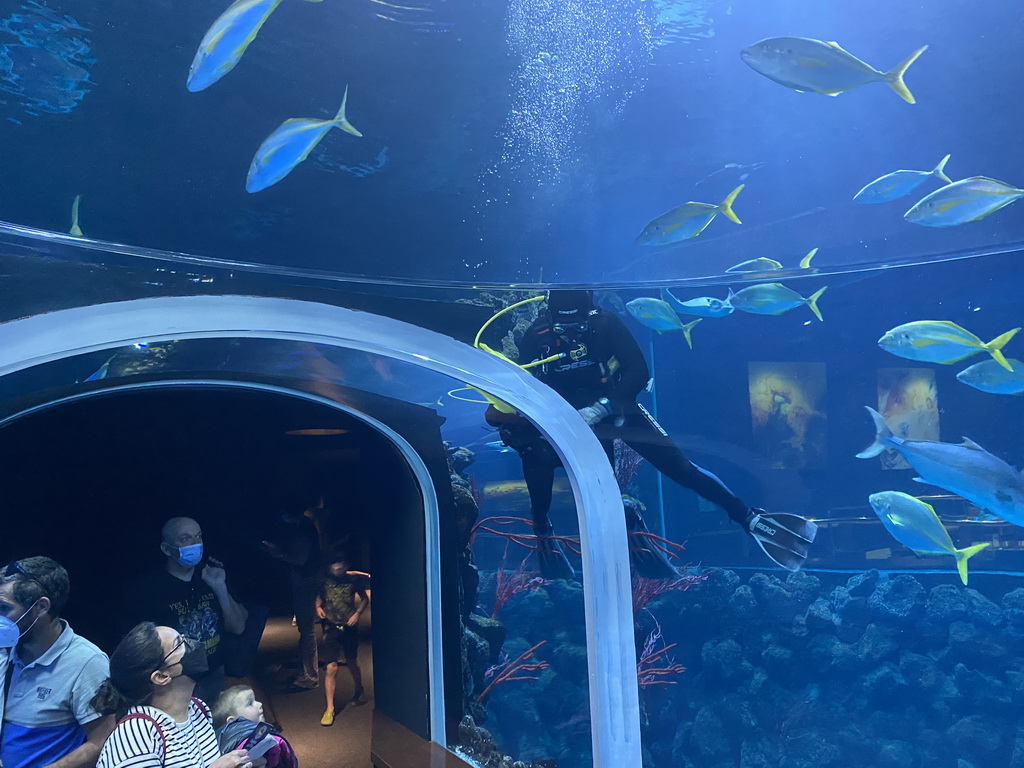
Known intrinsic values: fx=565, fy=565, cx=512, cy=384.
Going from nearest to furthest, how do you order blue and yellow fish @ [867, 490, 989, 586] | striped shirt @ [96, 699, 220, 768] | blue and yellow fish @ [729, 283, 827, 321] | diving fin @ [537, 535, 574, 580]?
striped shirt @ [96, 699, 220, 768] → blue and yellow fish @ [867, 490, 989, 586] → blue and yellow fish @ [729, 283, 827, 321] → diving fin @ [537, 535, 574, 580]

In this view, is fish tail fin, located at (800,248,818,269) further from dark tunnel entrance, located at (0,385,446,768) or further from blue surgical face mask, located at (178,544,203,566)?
blue surgical face mask, located at (178,544,203,566)

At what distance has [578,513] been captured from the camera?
4.05 metres

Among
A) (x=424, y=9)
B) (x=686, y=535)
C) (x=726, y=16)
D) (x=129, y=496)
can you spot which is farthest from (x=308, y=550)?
(x=726, y=16)

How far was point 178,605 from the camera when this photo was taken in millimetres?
3779

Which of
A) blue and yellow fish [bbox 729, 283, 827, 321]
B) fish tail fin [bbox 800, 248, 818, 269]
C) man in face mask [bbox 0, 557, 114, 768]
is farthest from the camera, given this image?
fish tail fin [bbox 800, 248, 818, 269]

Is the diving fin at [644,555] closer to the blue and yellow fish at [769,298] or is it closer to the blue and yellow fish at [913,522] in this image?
the blue and yellow fish at [913,522]

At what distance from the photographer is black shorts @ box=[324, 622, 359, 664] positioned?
4.98 meters

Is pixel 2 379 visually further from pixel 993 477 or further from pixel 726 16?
pixel 993 477

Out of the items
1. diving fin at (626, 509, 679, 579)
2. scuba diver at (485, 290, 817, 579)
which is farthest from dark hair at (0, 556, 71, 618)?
diving fin at (626, 509, 679, 579)

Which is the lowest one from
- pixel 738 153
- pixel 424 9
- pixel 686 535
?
pixel 686 535

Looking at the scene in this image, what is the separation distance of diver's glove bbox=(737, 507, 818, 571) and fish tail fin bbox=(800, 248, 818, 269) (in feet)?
6.76

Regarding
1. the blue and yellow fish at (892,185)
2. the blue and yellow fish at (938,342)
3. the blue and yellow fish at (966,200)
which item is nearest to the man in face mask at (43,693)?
the blue and yellow fish at (938,342)

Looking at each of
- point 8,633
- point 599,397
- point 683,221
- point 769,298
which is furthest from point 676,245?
point 8,633

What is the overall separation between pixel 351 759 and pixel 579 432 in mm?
3280
